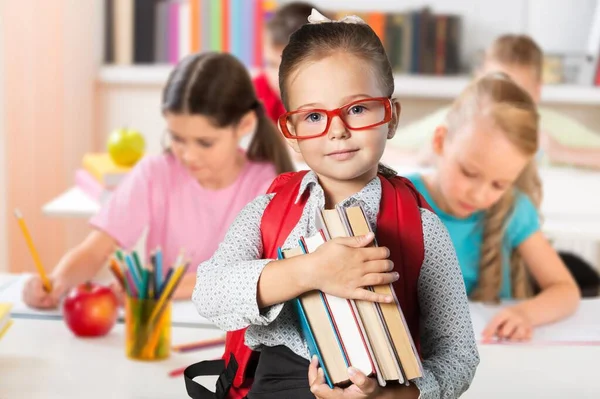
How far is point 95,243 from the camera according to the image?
6.01 ft

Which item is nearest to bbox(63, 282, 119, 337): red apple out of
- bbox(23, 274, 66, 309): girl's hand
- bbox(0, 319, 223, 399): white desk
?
bbox(0, 319, 223, 399): white desk

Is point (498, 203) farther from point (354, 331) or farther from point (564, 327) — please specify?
point (354, 331)

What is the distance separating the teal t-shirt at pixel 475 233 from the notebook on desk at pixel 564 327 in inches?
4.9

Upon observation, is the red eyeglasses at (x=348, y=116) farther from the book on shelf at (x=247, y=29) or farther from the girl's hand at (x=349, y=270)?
the book on shelf at (x=247, y=29)

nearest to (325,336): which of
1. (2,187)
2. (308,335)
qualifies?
(308,335)

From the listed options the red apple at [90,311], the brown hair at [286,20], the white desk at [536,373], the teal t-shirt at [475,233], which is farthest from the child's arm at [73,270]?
the brown hair at [286,20]

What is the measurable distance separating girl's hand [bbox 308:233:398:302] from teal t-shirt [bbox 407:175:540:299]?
1018mm

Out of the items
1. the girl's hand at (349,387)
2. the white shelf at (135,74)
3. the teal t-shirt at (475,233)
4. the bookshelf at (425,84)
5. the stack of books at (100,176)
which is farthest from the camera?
the white shelf at (135,74)

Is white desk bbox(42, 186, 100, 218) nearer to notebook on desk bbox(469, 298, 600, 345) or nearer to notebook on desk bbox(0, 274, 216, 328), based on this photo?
notebook on desk bbox(0, 274, 216, 328)

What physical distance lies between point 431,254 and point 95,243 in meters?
1.10

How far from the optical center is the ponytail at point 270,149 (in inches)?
74.9

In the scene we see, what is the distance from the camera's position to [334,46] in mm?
824

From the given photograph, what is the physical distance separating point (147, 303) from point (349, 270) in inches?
26.4

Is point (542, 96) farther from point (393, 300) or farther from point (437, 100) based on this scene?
point (393, 300)
